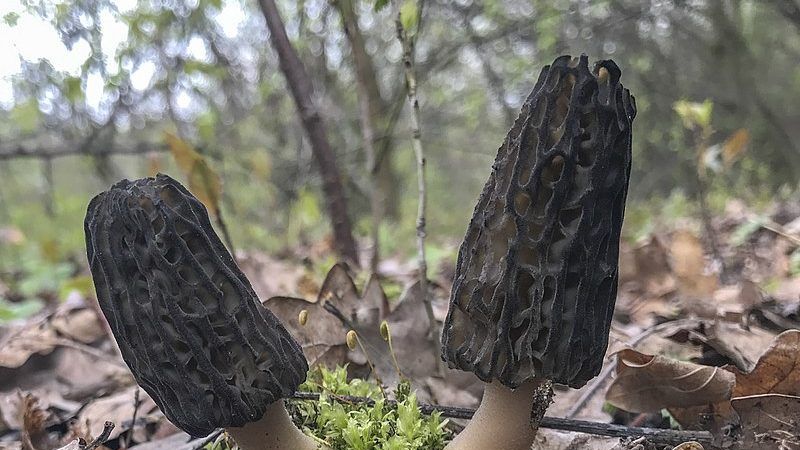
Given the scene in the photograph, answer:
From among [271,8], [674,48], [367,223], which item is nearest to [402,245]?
[367,223]

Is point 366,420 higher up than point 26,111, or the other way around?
point 26,111

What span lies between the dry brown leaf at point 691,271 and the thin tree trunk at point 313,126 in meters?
2.02

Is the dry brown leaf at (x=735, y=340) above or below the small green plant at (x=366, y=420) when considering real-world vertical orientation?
above

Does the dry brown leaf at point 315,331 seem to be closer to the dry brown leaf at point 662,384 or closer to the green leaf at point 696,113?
the dry brown leaf at point 662,384

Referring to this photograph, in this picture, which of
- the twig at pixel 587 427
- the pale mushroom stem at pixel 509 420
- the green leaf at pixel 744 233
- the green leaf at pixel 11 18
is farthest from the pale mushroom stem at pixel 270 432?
the green leaf at pixel 744 233

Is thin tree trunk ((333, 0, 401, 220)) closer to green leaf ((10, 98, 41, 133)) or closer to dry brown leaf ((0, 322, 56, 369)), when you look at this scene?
dry brown leaf ((0, 322, 56, 369))

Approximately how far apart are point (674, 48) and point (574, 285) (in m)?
10.2

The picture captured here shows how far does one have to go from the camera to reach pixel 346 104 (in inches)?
347

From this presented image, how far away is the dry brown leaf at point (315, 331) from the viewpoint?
2.43 m

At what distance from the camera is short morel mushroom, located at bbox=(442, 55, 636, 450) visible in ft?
5.20

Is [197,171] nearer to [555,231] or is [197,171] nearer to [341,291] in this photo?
[341,291]

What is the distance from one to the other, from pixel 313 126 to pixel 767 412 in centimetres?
281

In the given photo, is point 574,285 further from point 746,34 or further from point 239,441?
point 746,34

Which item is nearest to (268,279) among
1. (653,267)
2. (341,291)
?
(341,291)
